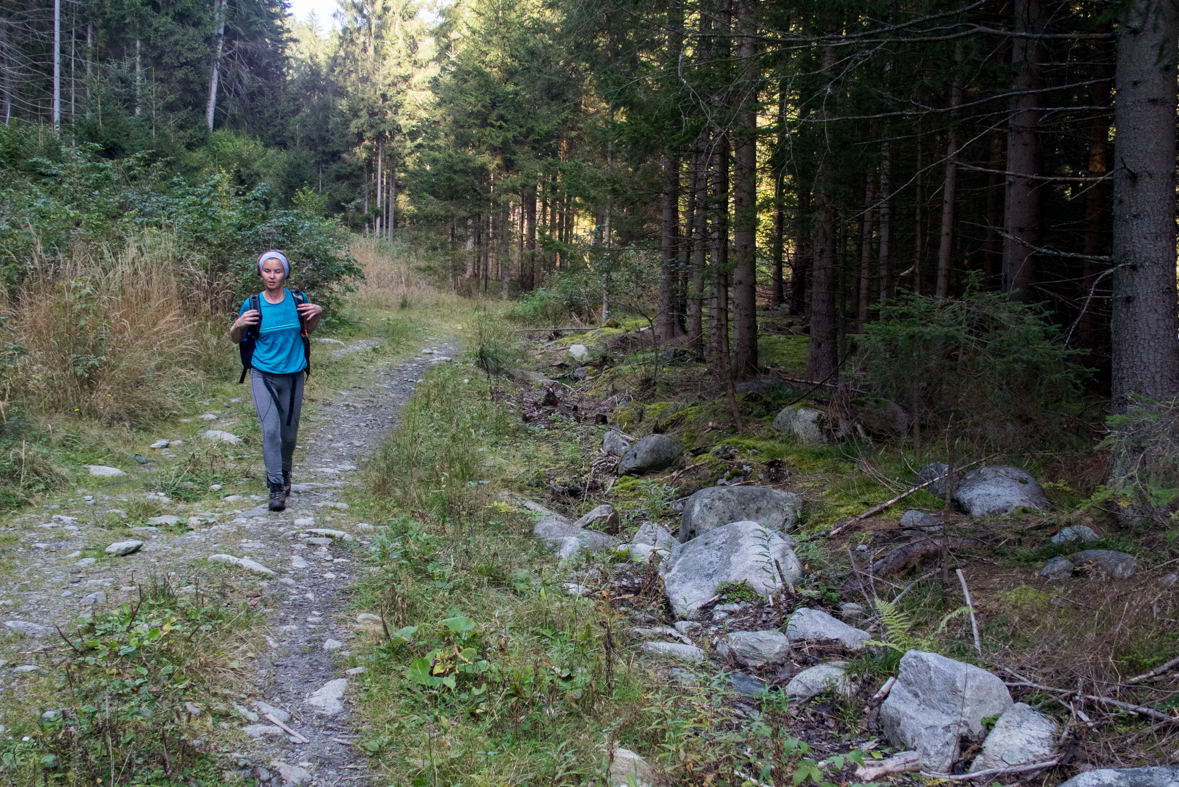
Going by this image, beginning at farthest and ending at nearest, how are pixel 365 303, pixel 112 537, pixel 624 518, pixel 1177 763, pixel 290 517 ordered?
pixel 365 303, pixel 624 518, pixel 290 517, pixel 112 537, pixel 1177 763

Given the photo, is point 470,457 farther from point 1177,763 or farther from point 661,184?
point 661,184

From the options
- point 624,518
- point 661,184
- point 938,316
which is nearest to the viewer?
point 938,316

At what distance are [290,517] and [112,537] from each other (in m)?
1.08

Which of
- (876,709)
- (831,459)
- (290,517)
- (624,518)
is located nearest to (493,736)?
(876,709)

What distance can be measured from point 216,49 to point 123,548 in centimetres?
4865

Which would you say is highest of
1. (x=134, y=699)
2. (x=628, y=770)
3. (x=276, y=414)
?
(x=276, y=414)

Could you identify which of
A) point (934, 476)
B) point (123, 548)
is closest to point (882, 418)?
point (934, 476)

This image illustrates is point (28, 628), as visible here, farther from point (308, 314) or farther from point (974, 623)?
point (974, 623)

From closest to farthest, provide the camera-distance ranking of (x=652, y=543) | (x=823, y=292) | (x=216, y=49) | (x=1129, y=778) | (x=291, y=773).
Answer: (x=1129, y=778)
(x=291, y=773)
(x=652, y=543)
(x=823, y=292)
(x=216, y=49)

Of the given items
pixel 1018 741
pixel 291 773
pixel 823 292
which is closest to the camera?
pixel 291 773

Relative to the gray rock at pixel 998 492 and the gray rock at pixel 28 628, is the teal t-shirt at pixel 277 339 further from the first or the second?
the gray rock at pixel 998 492

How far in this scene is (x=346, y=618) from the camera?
3.63 metres

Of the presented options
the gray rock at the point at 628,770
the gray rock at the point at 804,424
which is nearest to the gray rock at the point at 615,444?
the gray rock at the point at 804,424

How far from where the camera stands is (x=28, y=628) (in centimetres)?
311
